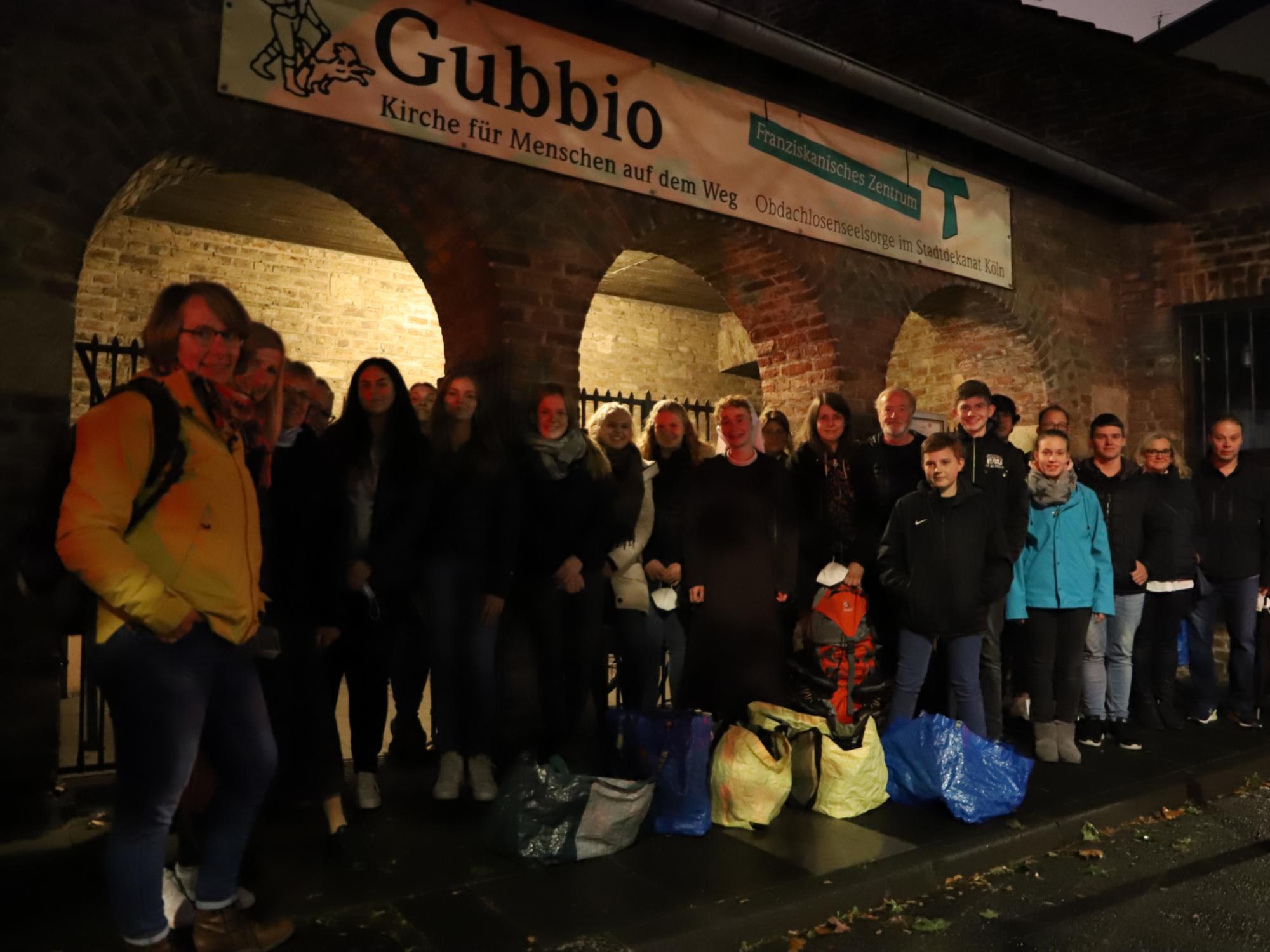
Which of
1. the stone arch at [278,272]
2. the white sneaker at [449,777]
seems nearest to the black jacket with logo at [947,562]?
the white sneaker at [449,777]

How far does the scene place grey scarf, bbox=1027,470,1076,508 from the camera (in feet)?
18.0

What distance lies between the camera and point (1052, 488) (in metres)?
5.50

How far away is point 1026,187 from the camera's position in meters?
8.72

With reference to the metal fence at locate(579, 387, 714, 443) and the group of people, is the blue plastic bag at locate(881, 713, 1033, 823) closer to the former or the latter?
the group of people

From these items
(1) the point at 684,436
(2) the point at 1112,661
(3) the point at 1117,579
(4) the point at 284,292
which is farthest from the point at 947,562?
(4) the point at 284,292

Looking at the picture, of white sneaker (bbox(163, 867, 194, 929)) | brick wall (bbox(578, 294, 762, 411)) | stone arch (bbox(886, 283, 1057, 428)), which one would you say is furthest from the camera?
brick wall (bbox(578, 294, 762, 411))

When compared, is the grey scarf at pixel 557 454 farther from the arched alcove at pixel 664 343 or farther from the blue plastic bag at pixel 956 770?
the arched alcove at pixel 664 343

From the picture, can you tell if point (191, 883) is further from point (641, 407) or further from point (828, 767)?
point (641, 407)

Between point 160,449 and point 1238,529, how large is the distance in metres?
6.56

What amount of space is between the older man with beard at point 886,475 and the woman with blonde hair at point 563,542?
1458mm

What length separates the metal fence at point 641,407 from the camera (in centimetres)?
638

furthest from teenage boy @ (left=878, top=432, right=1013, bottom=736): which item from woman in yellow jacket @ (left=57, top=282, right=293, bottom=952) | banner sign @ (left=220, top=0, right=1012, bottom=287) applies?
woman in yellow jacket @ (left=57, top=282, right=293, bottom=952)

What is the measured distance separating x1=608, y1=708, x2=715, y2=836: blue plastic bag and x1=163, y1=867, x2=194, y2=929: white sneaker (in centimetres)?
179

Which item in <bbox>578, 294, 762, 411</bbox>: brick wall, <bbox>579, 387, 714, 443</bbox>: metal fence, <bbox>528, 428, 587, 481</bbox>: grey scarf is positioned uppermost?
<bbox>578, 294, 762, 411</bbox>: brick wall
